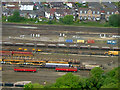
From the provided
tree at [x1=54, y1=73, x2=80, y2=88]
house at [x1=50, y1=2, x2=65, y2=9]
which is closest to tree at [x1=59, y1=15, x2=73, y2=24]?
house at [x1=50, y1=2, x2=65, y2=9]

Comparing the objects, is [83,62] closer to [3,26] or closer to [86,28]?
[86,28]

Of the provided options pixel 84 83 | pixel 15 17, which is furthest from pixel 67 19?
A: pixel 84 83

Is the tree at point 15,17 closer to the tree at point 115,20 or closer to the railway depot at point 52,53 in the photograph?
the railway depot at point 52,53

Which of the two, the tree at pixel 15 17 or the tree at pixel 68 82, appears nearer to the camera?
the tree at pixel 68 82

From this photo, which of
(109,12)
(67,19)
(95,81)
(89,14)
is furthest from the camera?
(109,12)

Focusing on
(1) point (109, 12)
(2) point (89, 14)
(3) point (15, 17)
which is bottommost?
(3) point (15, 17)

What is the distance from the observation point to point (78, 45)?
21.6 meters

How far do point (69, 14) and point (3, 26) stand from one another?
8025mm

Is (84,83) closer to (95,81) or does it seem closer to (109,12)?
(95,81)

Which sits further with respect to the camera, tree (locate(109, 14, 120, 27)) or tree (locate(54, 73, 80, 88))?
tree (locate(109, 14, 120, 27))

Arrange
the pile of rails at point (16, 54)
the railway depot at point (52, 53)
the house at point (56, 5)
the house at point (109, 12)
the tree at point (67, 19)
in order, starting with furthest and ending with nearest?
the house at point (56, 5), the house at point (109, 12), the tree at point (67, 19), the pile of rails at point (16, 54), the railway depot at point (52, 53)

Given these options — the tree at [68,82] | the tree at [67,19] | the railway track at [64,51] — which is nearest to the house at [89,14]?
the tree at [67,19]

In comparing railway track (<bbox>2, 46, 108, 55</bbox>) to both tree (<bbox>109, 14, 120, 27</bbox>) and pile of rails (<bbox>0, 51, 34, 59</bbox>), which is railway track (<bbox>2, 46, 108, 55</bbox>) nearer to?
pile of rails (<bbox>0, 51, 34, 59</bbox>)

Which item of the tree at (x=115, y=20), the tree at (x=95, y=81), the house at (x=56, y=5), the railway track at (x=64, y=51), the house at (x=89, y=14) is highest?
the house at (x=56, y=5)
